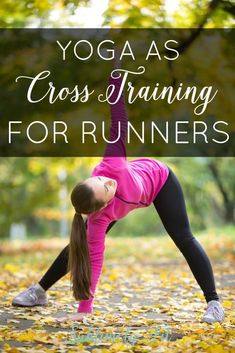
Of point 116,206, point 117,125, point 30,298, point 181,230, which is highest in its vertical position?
point 117,125

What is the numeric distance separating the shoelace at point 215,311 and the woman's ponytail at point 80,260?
2.86 ft

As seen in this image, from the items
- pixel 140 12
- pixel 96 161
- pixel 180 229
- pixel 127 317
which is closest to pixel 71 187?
pixel 96 161

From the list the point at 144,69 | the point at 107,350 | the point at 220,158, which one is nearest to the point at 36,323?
the point at 107,350

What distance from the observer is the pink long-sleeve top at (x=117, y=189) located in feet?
13.5

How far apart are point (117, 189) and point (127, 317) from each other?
1.09 meters

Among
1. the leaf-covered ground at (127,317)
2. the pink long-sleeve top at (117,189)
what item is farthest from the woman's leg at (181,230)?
the leaf-covered ground at (127,317)

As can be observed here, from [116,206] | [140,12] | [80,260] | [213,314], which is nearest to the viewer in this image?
[80,260]

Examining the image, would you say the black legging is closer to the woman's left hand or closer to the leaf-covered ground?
the leaf-covered ground

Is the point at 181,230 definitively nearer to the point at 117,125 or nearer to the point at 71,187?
the point at 117,125

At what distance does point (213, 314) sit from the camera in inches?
172

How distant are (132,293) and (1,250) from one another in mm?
7955

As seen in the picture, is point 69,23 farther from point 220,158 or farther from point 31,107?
point 220,158

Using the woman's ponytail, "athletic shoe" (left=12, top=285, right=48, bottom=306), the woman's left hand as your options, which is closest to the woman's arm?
the woman's ponytail

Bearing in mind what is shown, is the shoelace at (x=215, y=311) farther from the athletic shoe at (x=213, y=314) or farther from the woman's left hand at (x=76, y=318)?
the woman's left hand at (x=76, y=318)
